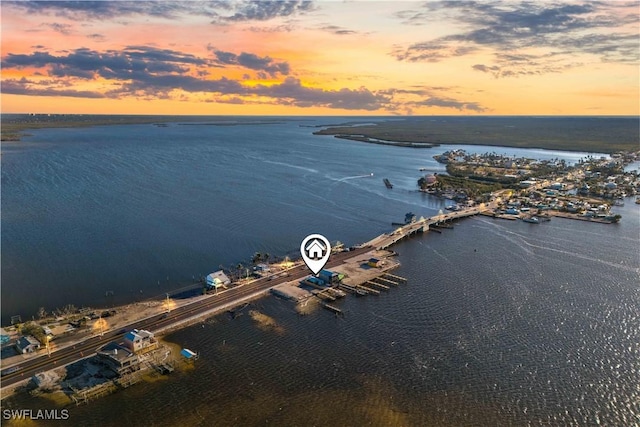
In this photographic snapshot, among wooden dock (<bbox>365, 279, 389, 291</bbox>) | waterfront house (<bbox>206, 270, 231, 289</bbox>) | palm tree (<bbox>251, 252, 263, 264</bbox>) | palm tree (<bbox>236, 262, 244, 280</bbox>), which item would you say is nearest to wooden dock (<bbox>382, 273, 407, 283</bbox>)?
wooden dock (<bbox>365, 279, 389, 291</bbox>)

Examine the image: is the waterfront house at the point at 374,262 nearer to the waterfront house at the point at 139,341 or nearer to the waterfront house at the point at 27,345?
the waterfront house at the point at 139,341

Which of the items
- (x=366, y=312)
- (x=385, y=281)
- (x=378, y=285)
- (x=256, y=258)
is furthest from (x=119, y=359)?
(x=385, y=281)

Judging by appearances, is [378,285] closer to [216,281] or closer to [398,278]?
[398,278]

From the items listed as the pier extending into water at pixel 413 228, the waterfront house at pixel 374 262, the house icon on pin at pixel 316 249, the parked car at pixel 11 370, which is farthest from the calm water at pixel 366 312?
the house icon on pin at pixel 316 249

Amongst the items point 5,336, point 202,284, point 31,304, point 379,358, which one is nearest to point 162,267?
point 202,284

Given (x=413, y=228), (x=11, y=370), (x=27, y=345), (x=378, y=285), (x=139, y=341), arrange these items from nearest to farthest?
(x=11, y=370) < (x=27, y=345) < (x=139, y=341) < (x=378, y=285) < (x=413, y=228)

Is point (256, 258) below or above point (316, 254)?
below
